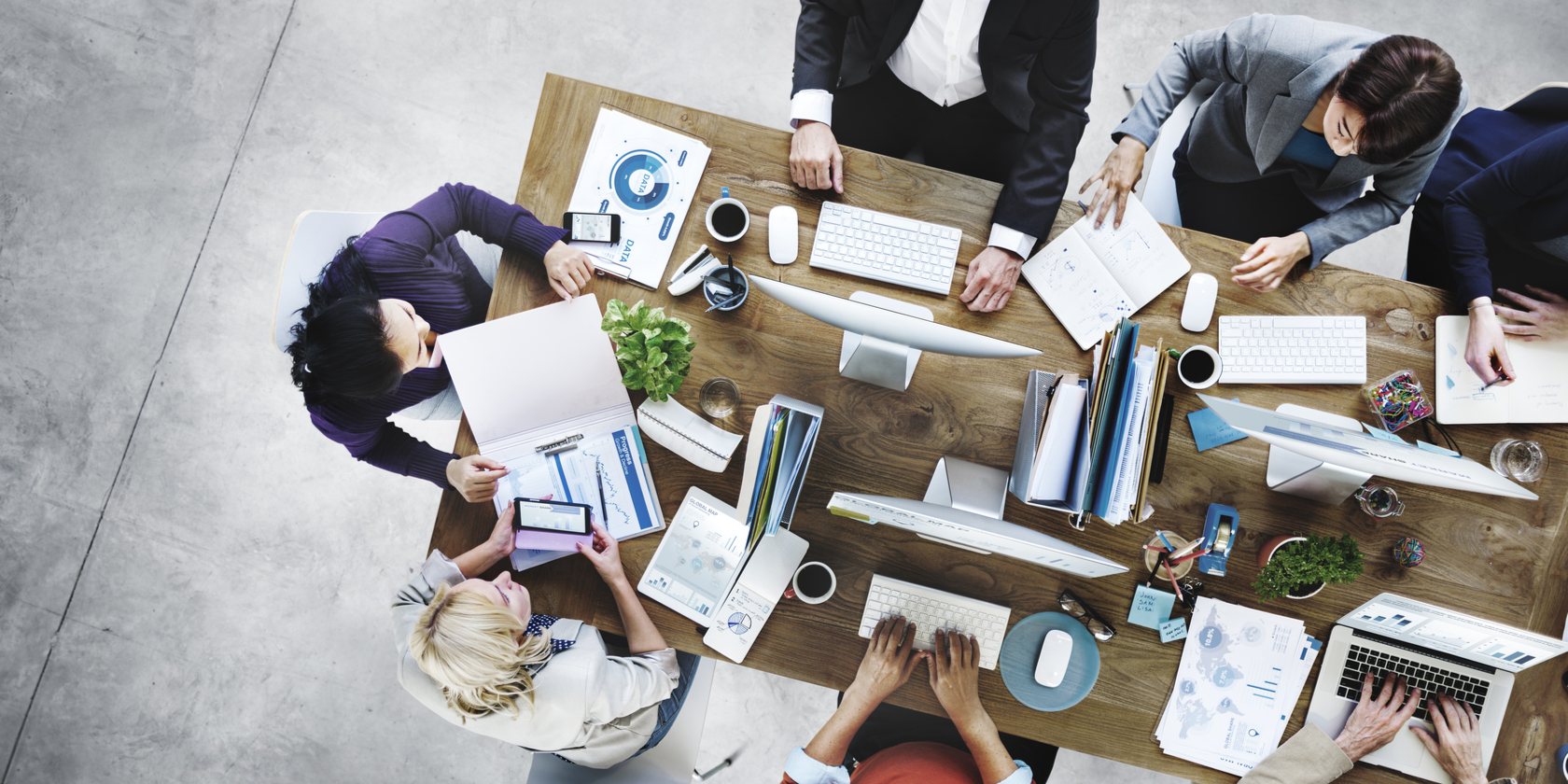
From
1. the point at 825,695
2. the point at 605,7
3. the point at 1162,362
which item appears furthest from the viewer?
the point at 605,7

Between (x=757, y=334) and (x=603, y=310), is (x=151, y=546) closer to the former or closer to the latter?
(x=603, y=310)

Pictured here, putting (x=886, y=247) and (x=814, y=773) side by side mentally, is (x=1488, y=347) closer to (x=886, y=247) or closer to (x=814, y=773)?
(x=886, y=247)

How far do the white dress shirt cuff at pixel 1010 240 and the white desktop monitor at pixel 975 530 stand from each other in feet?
1.95

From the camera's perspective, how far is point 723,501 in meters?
1.55

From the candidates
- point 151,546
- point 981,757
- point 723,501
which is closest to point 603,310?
point 723,501

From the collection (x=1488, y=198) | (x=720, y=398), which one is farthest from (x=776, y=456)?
(x=1488, y=198)

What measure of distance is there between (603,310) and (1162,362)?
1121mm

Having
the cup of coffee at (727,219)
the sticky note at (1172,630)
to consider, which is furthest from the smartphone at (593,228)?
the sticky note at (1172,630)

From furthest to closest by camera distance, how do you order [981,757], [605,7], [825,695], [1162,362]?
1. [605,7]
2. [825,695]
3. [981,757]
4. [1162,362]

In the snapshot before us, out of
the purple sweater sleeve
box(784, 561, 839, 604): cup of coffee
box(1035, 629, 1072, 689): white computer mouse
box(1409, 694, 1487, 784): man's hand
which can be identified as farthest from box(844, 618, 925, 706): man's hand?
the purple sweater sleeve

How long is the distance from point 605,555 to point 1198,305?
140 centimetres

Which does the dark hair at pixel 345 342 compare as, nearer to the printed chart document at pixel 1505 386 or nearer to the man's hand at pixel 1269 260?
the man's hand at pixel 1269 260

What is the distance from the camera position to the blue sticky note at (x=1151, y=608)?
1.53 m

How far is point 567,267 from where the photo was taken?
5.06ft
